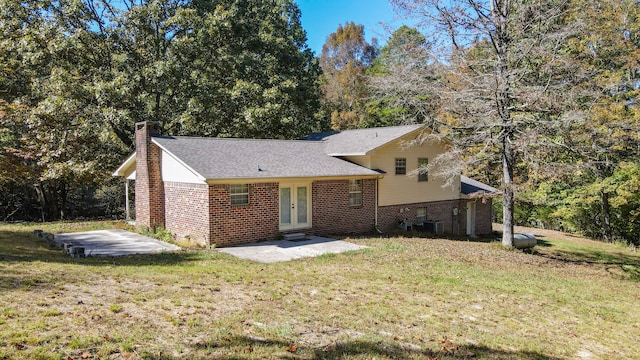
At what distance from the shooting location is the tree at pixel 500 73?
581 inches

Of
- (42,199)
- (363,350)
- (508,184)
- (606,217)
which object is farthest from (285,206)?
(606,217)

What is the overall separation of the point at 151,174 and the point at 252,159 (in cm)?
384

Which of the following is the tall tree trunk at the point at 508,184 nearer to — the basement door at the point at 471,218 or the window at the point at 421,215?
the window at the point at 421,215

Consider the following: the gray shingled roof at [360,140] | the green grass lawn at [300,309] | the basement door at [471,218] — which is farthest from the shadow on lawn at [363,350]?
the basement door at [471,218]

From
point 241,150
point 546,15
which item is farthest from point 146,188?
point 546,15

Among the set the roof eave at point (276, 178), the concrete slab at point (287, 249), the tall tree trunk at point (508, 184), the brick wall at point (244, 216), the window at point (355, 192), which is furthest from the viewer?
the window at point (355, 192)

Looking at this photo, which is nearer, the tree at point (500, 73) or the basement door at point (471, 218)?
the tree at point (500, 73)

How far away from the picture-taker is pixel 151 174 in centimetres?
1562

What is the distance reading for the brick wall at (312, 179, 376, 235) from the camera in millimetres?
16172

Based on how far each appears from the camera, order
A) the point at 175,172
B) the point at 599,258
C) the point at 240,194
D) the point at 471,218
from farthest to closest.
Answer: the point at 471,218
the point at 599,258
the point at 175,172
the point at 240,194

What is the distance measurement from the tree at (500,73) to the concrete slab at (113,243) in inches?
430

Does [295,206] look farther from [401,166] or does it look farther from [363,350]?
[363,350]

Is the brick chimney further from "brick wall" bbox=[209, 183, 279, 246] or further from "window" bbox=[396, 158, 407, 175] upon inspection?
"window" bbox=[396, 158, 407, 175]

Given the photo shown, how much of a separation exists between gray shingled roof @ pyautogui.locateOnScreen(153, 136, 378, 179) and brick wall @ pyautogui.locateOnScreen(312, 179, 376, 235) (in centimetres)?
63
